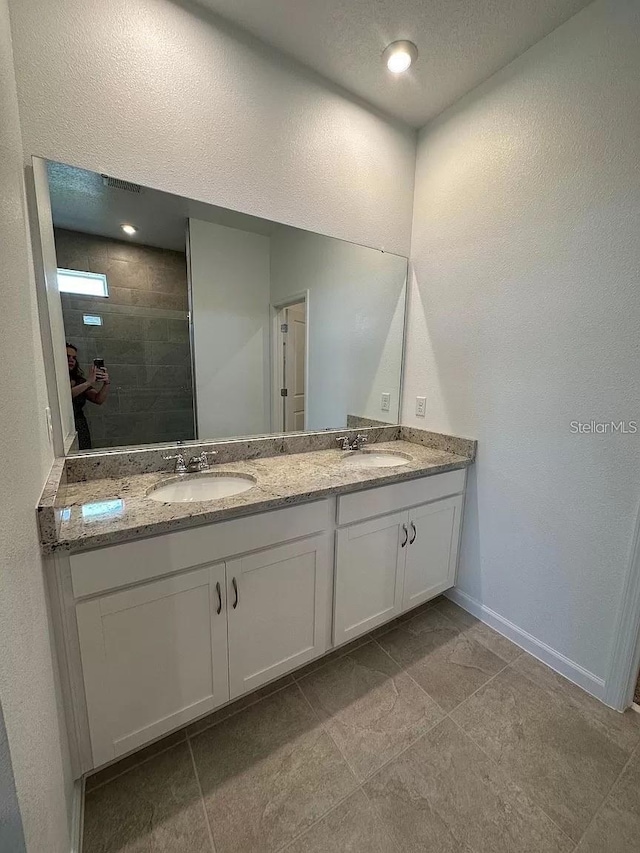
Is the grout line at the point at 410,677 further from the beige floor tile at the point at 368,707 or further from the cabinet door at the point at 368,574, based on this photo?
the cabinet door at the point at 368,574

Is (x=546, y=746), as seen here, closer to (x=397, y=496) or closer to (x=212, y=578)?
(x=397, y=496)

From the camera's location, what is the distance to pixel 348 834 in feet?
3.28

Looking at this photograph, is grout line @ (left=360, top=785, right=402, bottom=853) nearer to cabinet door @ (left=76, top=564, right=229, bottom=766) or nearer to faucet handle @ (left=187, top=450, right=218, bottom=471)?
cabinet door @ (left=76, top=564, right=229, bottom=766)

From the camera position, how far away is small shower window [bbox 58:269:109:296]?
4.13ft

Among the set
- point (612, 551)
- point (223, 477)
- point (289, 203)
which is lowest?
point (612, 551)

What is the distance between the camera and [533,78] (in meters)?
1.45

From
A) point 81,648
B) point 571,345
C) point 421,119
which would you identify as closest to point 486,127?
point 421,119

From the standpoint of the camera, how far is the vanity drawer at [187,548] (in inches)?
37.3

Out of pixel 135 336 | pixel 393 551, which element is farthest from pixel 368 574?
pixel 135 336

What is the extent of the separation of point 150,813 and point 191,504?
0.92 m

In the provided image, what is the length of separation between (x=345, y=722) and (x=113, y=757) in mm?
783

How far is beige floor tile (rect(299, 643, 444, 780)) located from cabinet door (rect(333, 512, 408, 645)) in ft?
0.51

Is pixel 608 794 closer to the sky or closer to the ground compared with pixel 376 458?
closer to the ground

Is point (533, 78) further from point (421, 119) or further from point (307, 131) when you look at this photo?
point (307, 131)
